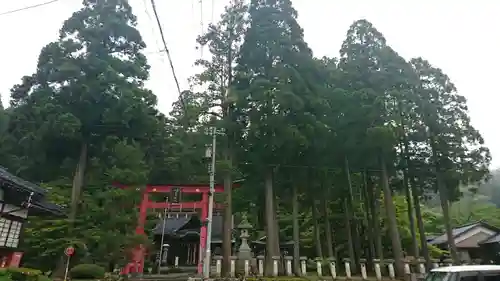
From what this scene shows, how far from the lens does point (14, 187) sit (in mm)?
12406

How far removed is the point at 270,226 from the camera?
16922 mm

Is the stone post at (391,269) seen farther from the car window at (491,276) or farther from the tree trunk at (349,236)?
the car window at (491,276)

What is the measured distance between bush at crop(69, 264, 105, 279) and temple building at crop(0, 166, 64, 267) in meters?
2.01

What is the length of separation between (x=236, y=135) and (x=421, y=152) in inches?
388

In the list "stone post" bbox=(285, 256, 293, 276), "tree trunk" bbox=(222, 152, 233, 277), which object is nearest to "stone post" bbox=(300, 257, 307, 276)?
"stone post" bbox=(285, 256, 293, 276)

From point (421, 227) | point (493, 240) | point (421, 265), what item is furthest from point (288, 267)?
point (493, 240)

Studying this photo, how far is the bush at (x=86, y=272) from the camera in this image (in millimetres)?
13875

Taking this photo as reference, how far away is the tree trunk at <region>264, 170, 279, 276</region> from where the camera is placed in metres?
15.9

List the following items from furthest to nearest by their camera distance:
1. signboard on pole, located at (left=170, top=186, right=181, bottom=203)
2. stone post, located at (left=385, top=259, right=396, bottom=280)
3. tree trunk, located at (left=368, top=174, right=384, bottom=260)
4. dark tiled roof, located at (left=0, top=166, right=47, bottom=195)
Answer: signboard on pole, located at (left=170, top=186, right=181, bottom=203) < tree trunk, located at (left=368, top=174, right=384, bottom=260) < stone post, located at (left=385, top=259, right=396, bottom=280) < dark tiled roof, located at (left=0, top=166, right=47, bottom=195)

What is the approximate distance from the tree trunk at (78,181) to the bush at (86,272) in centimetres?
219

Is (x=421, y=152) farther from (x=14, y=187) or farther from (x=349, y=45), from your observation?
(x=14, y=187)

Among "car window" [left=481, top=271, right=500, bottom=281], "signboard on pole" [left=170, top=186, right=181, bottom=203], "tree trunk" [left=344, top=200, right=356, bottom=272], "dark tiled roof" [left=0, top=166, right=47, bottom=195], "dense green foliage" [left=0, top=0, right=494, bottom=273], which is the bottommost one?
"car window" [left=481, top=271, right=500, bottom=281]

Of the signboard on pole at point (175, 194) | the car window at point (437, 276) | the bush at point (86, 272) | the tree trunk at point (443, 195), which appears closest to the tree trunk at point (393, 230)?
the tree trunk at point (443, 195)

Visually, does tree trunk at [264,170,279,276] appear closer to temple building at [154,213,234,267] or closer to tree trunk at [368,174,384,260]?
tree trunk at [368,174,384,260]
